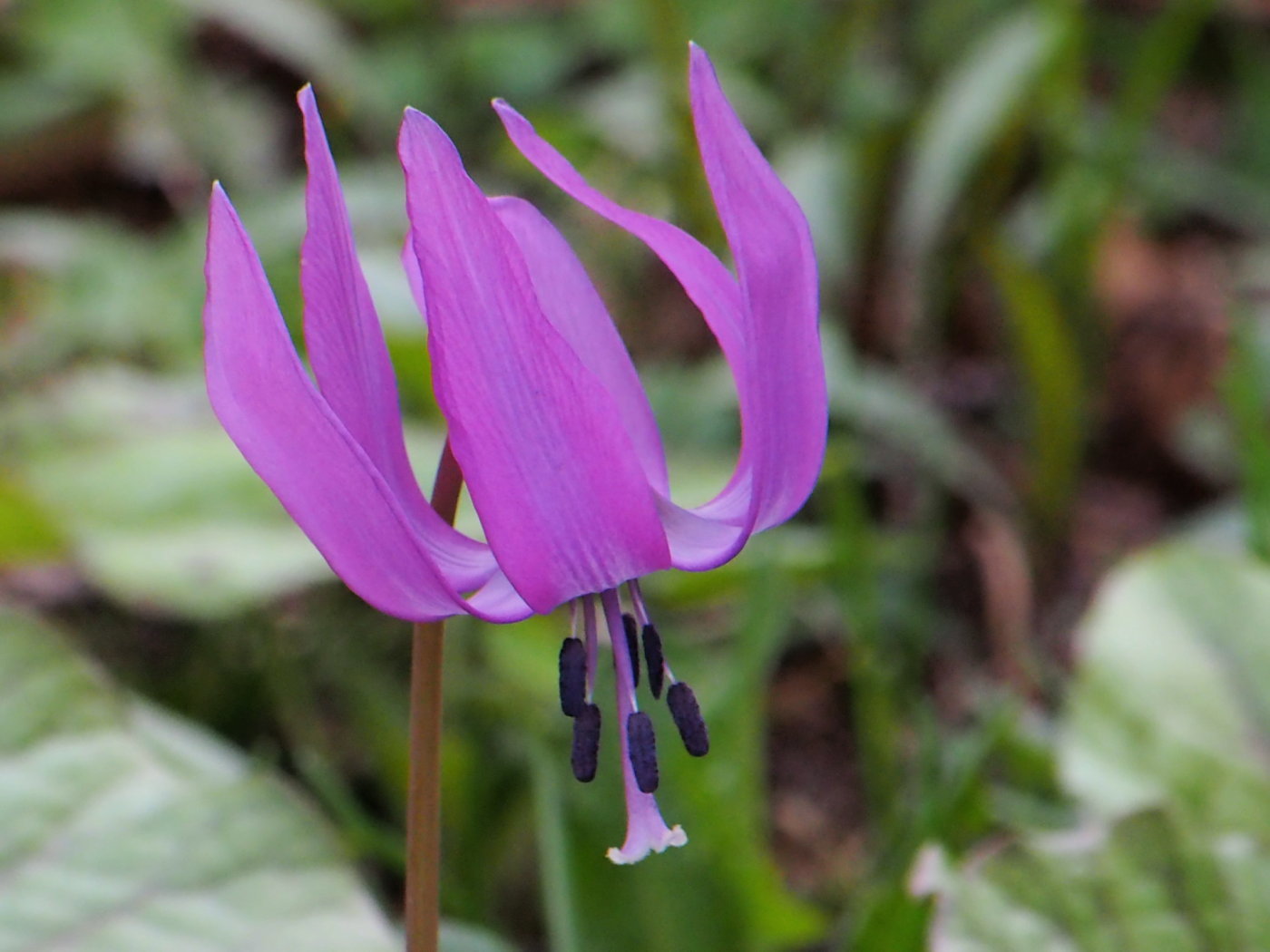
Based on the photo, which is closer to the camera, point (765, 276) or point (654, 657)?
point (765, 276)

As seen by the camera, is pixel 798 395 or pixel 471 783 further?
pixel 471 783

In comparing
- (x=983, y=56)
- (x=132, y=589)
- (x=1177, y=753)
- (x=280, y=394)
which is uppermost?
(x=983, y=56)

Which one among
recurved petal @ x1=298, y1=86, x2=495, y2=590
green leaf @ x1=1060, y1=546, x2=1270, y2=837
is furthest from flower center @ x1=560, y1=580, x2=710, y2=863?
green leaf @ x1=1060, y1=546, x2=1270, y2=837

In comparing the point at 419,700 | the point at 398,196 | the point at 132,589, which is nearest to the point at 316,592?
the point at 132,589

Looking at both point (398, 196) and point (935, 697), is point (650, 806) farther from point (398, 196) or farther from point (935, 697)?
point (398, 196)

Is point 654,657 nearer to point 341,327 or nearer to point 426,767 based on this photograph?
point 426,767

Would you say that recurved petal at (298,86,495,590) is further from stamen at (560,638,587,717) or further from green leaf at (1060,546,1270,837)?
green leaf at (1060,546,1270,837)

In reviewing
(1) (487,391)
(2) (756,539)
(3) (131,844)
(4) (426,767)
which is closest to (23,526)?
(3) (131,844)

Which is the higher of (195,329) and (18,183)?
(18,183)
